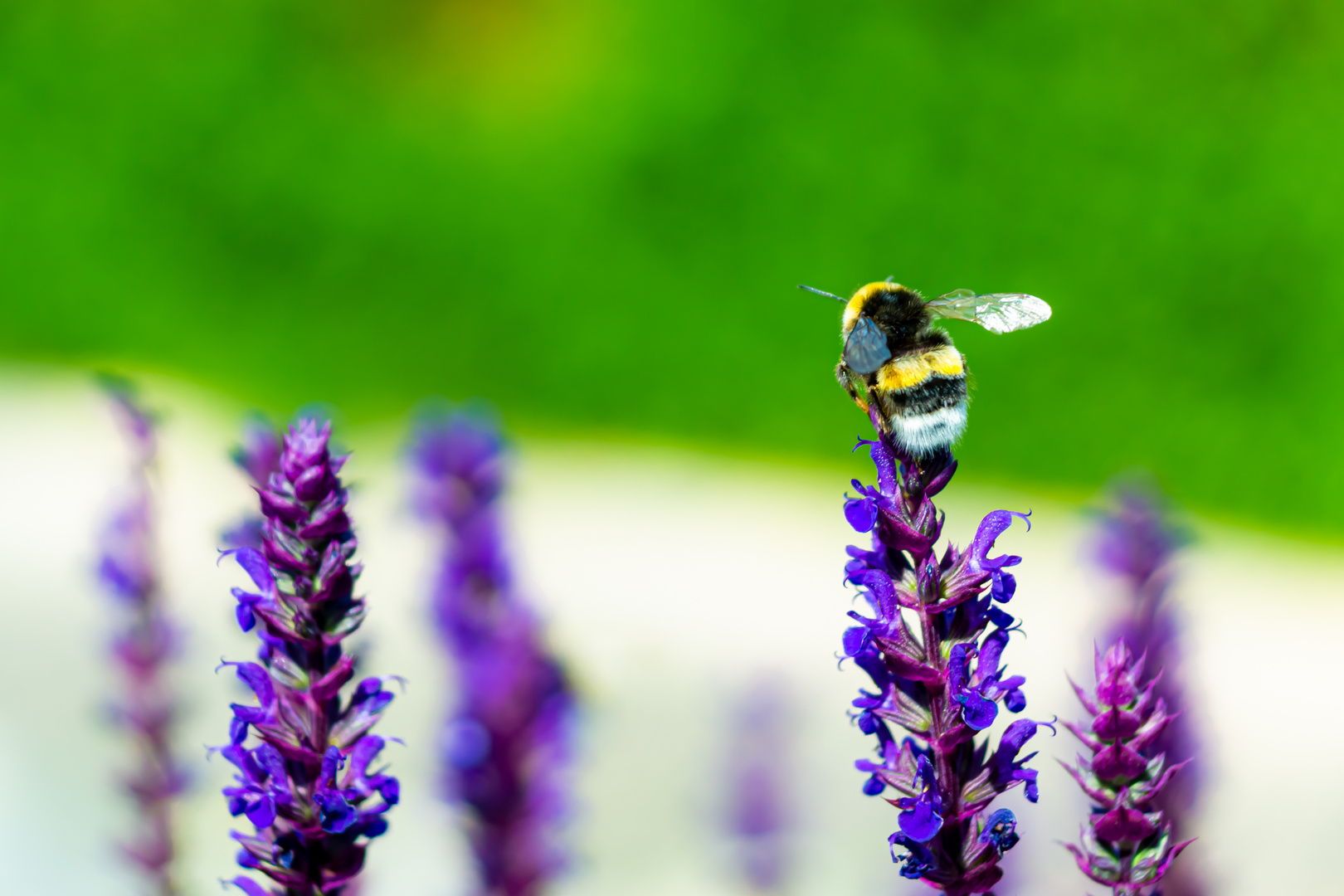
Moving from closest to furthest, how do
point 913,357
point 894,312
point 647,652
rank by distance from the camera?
point 913,357
point 894,312
point 647,652

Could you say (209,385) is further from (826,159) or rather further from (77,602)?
(826,159)

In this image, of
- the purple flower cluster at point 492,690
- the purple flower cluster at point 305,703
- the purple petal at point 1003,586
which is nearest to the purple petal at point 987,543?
the purple petal at point 1003,586

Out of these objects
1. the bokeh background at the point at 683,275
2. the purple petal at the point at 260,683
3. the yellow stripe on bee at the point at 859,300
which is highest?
the bokeh background at the point at 683,275

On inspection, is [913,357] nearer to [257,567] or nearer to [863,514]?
[863,514]

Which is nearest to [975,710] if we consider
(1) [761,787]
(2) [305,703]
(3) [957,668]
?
(3) [957,668]

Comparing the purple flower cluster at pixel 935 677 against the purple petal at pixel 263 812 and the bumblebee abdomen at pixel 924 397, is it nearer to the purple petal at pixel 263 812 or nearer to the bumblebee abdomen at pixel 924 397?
the bumblebee abdomen at pixel 924 397

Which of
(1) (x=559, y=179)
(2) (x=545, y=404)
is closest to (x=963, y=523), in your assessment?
(2) (x=545, y=404)
